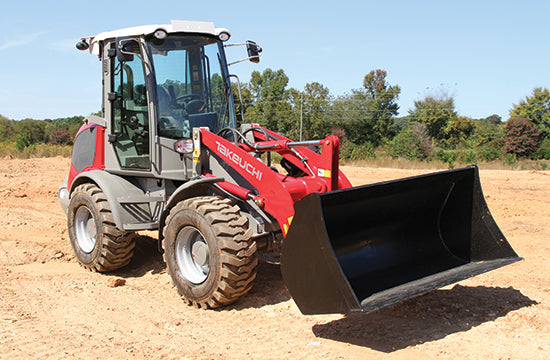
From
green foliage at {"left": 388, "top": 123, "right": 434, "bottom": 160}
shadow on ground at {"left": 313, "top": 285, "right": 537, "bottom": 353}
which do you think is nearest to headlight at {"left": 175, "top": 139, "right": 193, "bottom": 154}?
shadow on ground at {"left": 313, "top": 285, "right": 537, "bottom": 353}

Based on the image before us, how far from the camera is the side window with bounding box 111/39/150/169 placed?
5648 millimetres

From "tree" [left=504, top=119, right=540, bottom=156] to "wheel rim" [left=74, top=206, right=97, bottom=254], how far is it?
32.2m

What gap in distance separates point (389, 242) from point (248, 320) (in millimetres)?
1572

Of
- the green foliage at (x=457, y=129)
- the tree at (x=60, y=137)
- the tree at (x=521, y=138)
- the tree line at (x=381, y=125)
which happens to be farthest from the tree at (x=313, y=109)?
the tree at (x=60, y=137)

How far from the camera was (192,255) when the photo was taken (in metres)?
4.98

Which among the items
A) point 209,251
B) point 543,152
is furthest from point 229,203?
point 543,152

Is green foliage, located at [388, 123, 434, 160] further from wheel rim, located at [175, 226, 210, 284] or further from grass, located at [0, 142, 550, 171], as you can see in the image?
wheel rim, located at [175, 226, 210, 284]

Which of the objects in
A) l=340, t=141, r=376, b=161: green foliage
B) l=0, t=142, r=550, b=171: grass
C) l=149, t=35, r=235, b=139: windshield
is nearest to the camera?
l=149, t=35, r=235, b=139: windshield

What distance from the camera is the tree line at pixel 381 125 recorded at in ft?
108

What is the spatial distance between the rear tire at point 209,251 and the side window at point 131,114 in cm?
125

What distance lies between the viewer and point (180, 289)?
193 inches

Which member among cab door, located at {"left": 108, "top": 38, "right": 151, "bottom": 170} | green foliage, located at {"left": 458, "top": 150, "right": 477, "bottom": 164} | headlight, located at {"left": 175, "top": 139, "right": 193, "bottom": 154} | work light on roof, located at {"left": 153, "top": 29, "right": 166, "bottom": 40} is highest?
work light on roof, located at {"left": 153, "top": 29, "right": 166, "bottom": 40}

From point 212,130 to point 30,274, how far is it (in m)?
2.92

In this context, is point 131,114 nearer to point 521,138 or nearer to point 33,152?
point 33,152
